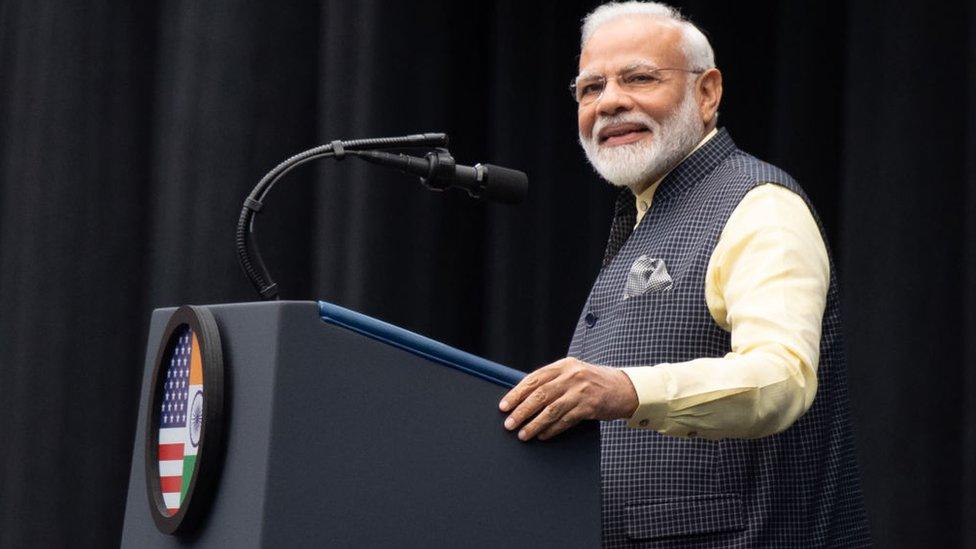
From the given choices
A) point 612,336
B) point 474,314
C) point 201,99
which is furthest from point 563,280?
point 612,336

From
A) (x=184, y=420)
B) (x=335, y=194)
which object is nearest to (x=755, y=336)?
(x=184, y=420)

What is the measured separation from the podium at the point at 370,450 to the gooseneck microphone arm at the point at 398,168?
118mm

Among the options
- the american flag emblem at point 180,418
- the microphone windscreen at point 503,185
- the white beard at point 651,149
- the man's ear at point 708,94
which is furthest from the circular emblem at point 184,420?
the man's ear at point 708,94

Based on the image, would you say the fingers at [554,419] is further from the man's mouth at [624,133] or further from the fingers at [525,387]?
the man's mouth at [624,133]

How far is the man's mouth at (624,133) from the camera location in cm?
162

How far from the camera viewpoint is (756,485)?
1386mm

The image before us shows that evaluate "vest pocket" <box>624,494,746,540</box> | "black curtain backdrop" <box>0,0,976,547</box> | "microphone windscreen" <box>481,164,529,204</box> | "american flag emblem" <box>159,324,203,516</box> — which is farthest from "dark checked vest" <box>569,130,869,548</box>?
"black curtain backdrop" <box>0,0,976,547</box>

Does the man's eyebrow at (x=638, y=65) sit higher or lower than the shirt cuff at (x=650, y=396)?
higher

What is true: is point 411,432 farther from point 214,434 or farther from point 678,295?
point 678,295

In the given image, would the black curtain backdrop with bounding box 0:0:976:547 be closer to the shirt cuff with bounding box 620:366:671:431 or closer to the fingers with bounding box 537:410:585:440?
the shirt cuff with bounding box 620:366:671:431

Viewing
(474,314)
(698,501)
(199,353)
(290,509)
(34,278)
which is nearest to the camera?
(290,509)

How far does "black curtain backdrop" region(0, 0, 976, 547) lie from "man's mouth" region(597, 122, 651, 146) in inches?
35.5

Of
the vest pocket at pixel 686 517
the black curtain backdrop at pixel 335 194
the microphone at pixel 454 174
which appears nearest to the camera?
the microphone at pixel 454 174

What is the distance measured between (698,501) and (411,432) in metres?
0.48
